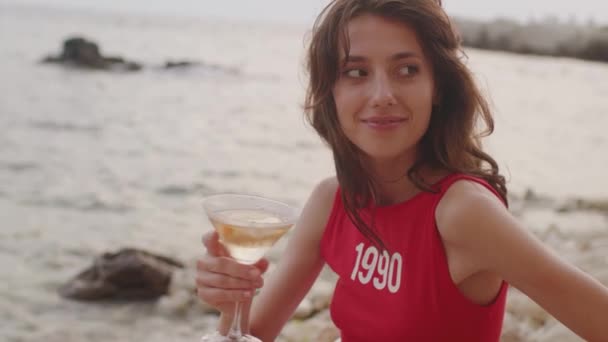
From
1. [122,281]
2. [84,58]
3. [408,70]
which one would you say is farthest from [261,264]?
[84,58]

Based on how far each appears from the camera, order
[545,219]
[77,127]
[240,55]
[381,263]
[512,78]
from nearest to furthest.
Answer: [381,263], [545,219], [77,127], [512,78], [240,55]

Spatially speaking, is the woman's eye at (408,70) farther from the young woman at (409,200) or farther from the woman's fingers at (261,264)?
the woman's fingers at (261,264)

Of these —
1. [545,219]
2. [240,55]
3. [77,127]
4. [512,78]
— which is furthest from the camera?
[240,55]

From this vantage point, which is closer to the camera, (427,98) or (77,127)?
(427,98)

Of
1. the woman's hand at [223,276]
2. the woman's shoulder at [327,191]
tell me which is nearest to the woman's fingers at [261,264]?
the woman's hand at [223,276]

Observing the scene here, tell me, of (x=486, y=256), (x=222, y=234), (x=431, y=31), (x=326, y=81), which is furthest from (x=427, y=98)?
(x=222, y=234)

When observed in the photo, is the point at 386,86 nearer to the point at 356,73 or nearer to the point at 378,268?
the point at 356,73

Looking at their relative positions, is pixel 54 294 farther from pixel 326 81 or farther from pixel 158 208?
pixel 326 81

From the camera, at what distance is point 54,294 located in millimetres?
5977

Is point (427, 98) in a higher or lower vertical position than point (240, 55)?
higher

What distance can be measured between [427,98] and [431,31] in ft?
0.72

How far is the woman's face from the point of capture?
88.7 inches

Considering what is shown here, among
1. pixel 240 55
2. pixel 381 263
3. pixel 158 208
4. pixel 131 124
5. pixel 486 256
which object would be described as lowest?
pixel 240 55

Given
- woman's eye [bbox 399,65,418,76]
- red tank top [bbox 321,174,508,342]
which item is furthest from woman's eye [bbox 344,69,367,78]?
red tank top [bbox 321,174,508,342]
